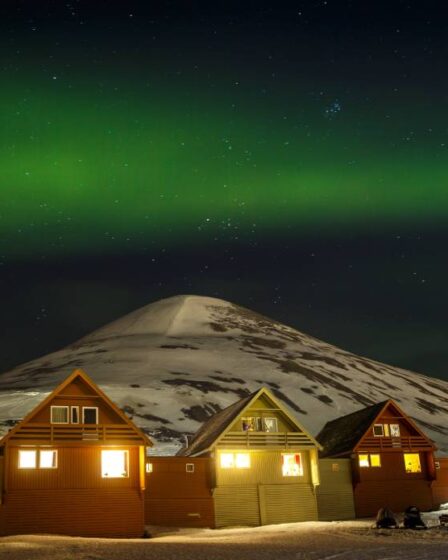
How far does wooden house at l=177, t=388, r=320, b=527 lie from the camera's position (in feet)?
163

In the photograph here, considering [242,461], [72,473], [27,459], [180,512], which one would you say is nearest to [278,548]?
[72,473]

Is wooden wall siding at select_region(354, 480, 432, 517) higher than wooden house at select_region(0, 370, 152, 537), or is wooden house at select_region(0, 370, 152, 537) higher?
wooden house at select_region(0, 370, 152, 537)

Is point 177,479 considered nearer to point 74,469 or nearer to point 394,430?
point 74,469

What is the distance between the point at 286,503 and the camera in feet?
167

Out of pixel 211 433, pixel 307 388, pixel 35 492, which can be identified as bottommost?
pixel 35 492

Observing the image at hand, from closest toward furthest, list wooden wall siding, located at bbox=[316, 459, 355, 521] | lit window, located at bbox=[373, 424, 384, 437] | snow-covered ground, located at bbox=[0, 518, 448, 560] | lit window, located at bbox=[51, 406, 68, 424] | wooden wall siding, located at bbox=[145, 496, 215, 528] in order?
snow-covered ground, located at bbox=[0, 518, 448, 560] → lit window, located at bbox=[51, 406, 68, 424] → wooden wall siding, located at bbox=[145, 496, 215, 528] → wooden wall siding, located at bbox=[316, 459, 355, 521] → lit window, located at bbox=[373, 424, 384, 437]

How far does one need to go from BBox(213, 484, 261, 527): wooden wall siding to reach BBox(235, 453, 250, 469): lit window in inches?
60.0

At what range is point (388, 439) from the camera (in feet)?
192

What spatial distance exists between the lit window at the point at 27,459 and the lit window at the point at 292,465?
62.8 feet

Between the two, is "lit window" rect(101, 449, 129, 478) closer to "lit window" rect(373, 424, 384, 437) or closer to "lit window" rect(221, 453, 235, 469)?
"lit window" rect(221, 453, 235, 469)

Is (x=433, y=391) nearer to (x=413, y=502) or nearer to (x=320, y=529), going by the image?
(x=413, y=502)

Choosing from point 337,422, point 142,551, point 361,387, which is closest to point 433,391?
point 361,387

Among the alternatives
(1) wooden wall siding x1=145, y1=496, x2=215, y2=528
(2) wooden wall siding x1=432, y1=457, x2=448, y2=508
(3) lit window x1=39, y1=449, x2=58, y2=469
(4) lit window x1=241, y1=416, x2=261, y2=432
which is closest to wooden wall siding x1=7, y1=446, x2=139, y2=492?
(3) lit window x1=39, y1=449, x2=58, y2=469

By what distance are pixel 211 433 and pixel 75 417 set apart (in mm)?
12902
